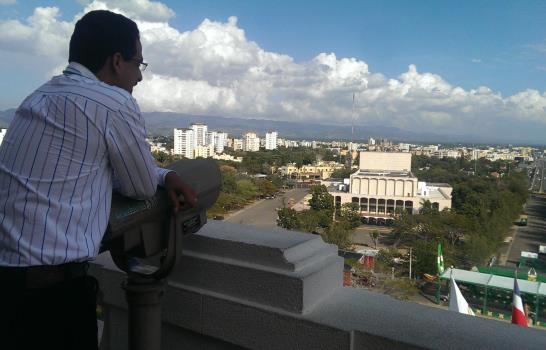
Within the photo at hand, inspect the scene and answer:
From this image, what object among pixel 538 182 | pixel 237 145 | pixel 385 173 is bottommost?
pixel 538 182

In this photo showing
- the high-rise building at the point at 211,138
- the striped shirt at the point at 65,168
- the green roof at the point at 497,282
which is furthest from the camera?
the high-rise building at the point at 211,138

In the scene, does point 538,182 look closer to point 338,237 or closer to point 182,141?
point 182,141

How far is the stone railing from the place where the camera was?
112 centimetres

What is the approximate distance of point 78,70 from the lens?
3.38ft

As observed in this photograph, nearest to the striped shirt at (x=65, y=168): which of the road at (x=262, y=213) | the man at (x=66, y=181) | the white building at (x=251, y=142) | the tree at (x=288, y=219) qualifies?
the man at (x=66, y=181)

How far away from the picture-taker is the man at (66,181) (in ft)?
3.10

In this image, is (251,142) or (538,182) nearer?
(538,182)

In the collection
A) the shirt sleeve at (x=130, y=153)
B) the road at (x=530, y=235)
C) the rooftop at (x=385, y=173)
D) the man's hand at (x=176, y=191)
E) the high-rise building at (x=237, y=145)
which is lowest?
the road at (x=530, y=235)

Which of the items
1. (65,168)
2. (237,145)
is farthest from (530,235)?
(237,145)

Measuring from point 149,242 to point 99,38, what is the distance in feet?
1.50

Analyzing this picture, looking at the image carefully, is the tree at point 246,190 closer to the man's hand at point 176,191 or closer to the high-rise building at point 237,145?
the man's hand at point 176,191

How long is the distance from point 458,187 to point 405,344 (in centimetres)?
3963

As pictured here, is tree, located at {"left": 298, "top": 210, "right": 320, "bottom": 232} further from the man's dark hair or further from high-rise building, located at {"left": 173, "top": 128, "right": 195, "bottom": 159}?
high-rise building, located at {"left": 173, "top": 128, "right": 195, "bottom": 159}

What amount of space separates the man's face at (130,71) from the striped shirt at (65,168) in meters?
0.09
